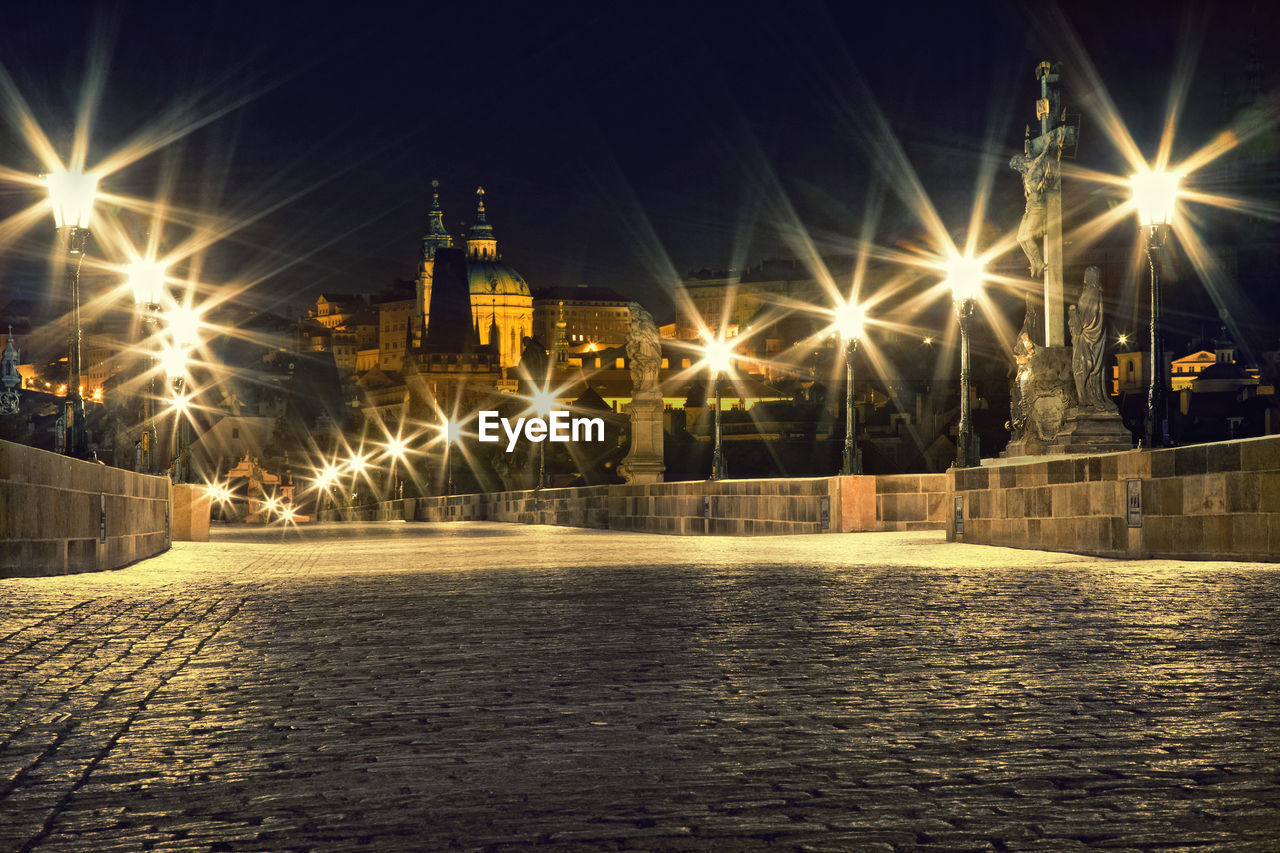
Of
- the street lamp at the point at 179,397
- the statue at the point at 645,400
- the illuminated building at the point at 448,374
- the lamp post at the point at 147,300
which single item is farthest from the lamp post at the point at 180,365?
the illuminated building at the point at 448,374

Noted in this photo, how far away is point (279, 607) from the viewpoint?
39.2ft

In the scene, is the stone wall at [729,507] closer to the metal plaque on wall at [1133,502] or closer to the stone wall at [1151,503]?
the stone wall at [1151,503]

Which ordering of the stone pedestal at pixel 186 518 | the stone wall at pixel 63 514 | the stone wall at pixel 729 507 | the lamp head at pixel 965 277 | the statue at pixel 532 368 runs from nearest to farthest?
the stone wall at pixel 63 514
the lamp head at pixel 965 277
the stone wall at pixel 729 507
the stone pedestal at pixel 186 518
the statue at pixel 532 368

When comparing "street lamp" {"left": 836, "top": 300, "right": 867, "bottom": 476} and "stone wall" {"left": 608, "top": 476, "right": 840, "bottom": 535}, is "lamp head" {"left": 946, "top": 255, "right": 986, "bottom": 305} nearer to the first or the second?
"street lamp" {"left": 836, "top": 300, "right": 867, "bottom": 476}

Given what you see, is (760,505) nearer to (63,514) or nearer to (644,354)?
(644,354)

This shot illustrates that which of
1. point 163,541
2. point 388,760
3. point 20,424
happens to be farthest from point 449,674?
point 20,424

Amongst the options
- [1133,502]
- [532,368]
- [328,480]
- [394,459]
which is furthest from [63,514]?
[532,368]

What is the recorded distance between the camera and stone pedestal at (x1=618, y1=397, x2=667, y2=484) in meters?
37.2

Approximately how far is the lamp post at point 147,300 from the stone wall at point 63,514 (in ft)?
33.5

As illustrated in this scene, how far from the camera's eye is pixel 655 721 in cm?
583

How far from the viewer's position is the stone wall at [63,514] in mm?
12578

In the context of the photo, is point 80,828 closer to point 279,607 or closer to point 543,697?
point 543,697

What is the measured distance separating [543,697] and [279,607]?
6036 millimetres

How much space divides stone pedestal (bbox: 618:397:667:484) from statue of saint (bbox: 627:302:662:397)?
413mm
